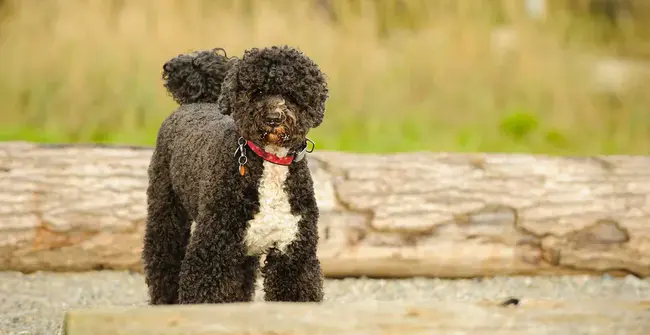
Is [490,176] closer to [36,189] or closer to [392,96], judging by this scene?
[392,96]

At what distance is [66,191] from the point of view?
19.4 ft

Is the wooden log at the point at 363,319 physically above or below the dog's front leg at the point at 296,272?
above

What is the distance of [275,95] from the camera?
3592 mm

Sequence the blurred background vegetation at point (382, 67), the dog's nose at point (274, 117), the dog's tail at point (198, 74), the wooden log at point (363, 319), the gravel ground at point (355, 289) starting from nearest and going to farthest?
the wooden log at point (363, 319), the dog's nose at point (274, 117), the dog's tail at point (198, 74), the gravel ground at point (355, 289), the blurred background vegetation at point (382, 67)

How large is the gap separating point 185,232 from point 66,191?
1.63 m

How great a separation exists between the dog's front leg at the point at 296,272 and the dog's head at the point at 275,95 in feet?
1.35

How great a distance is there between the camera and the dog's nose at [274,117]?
11.4ft

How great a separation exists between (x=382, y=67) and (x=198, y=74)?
3.91 m

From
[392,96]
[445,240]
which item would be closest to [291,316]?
[445,240]

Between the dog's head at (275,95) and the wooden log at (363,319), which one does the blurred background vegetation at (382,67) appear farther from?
the wooden log at (363,319)

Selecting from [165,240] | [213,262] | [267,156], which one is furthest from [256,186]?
[165,240]

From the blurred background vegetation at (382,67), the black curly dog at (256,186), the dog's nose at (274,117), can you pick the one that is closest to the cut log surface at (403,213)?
the blurred background vegetation at (382,67)

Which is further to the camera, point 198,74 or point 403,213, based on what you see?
point 403,213

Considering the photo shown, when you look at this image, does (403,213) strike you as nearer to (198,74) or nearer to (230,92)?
(198,74)
